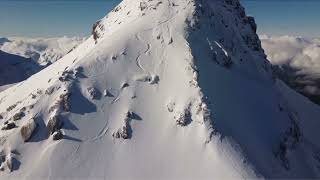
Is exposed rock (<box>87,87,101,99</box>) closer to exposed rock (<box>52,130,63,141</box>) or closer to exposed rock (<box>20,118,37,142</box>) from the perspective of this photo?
exposed rock (<box>52,130,63,141</box>)

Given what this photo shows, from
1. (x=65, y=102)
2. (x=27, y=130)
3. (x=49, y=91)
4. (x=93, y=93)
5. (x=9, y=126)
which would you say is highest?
(x=49, y=91)

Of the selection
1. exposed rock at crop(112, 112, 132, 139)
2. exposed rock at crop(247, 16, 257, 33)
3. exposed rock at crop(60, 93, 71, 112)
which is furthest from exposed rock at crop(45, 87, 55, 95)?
exposed rock at crop(247, 16, 257, 33)

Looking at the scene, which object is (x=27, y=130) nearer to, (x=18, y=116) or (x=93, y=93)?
(x=18, y=116)

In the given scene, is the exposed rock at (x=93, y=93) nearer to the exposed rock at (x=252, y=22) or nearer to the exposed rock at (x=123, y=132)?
the exposed rock at (x=123, y=132)

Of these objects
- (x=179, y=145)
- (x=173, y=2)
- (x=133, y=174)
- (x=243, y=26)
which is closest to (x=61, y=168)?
(x=133, y=174)

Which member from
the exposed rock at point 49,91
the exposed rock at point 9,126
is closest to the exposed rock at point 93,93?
the exposed rock at point 49,91

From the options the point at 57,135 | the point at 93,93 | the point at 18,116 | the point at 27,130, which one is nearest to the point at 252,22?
the point at 93,93
